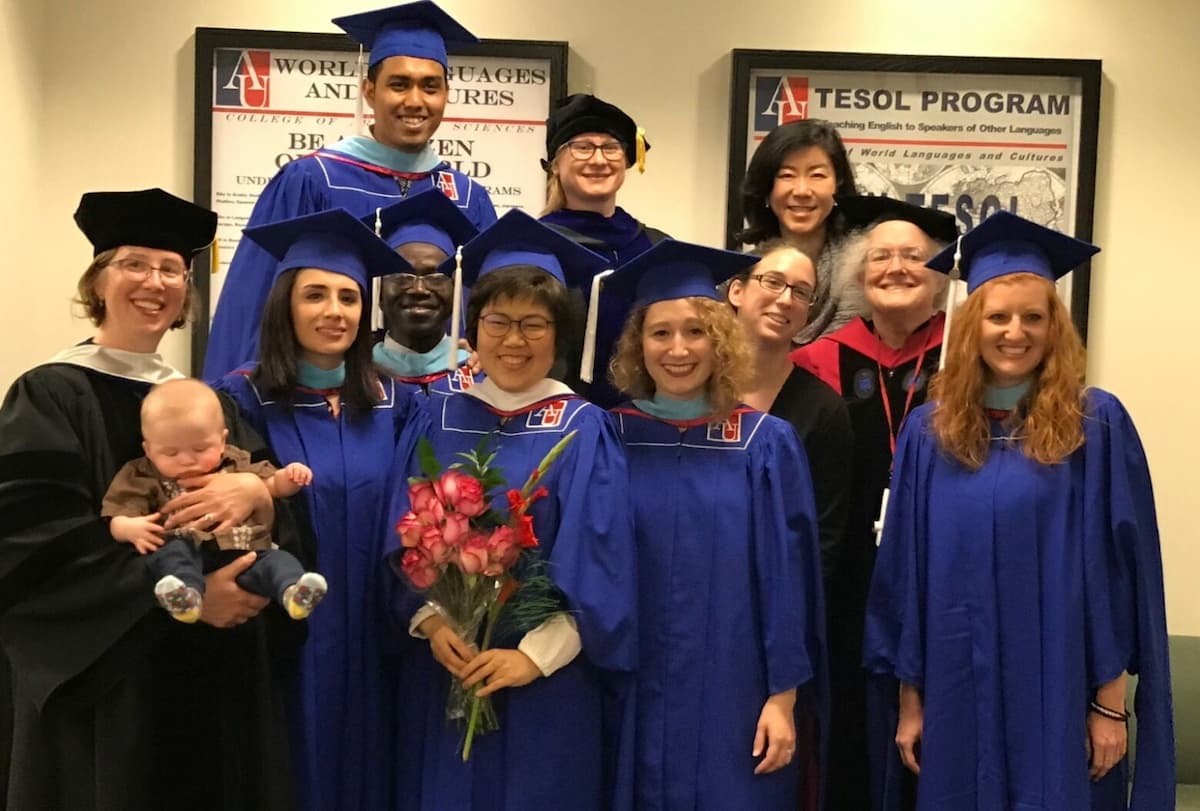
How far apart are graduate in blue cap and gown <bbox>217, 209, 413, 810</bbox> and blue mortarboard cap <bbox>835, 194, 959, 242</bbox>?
1.45 metres

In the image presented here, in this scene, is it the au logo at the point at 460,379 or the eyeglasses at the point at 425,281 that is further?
the eyeglasses at the point at 425,281

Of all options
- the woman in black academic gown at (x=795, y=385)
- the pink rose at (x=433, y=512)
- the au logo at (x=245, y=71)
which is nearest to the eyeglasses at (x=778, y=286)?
the woman in black academic gown at (x=795, y=385)

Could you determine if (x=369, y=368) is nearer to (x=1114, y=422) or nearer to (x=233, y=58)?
(x=1114, y=422)

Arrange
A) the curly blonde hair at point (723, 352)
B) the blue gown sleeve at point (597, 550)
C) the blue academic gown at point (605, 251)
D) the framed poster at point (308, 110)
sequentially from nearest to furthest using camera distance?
the blue gown sleeve at point (597, 550) < the curly blonde hair at point (723, 352) < the blue academic gown at point (605, 251) < the framed poster at point (308, 110)

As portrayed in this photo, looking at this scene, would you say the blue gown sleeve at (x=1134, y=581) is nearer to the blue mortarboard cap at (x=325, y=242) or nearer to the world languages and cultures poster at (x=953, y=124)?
the blue mortarboard cap at (x=325, y=242)

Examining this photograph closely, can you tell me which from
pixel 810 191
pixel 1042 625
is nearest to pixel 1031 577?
pixel 1042 625

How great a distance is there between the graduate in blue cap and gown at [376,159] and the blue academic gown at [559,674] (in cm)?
101

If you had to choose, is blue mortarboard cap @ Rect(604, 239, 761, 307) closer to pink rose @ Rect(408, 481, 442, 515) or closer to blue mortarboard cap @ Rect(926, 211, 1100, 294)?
blue mortarboard cap @ Rect(926, 211, 1100, 294)

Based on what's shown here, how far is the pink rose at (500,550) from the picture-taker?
7.30ft

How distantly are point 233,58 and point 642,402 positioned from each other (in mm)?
2407

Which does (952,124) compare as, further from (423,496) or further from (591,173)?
(423,496)

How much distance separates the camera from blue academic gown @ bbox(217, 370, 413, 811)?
2490 mm

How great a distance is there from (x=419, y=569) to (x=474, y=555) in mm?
146

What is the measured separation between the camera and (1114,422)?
253 cm
